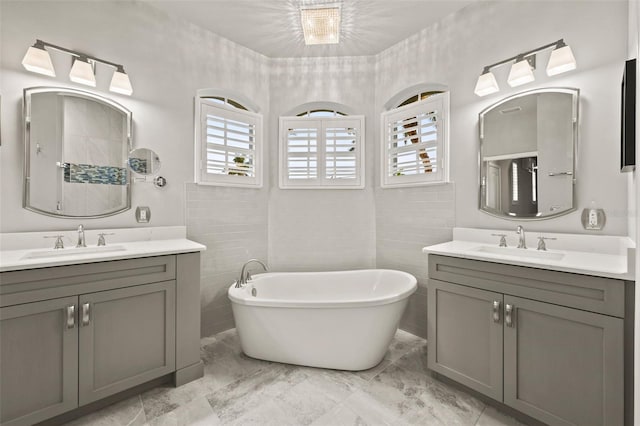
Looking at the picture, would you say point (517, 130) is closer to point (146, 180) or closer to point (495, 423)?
point (495, 423)

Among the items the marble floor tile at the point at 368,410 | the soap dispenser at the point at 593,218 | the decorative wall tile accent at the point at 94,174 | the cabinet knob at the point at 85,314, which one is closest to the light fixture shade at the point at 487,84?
the soap dispenser at the point at 593,218

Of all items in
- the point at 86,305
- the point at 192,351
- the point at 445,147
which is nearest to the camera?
the point at 86,305

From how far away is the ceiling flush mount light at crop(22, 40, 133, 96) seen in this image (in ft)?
5.88

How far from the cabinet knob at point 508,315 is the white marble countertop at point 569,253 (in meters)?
0.24

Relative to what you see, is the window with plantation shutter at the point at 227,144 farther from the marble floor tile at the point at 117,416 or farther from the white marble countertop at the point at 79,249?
the marble floor tile at the point at 117,416

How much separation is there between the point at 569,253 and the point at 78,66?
A: 11.0 feet

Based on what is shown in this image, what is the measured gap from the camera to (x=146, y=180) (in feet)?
7.61

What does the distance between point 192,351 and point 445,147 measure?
253cm

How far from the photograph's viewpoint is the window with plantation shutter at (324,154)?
308 cm

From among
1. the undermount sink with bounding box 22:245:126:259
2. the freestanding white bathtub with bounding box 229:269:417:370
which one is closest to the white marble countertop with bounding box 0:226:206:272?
the undermount sink with bounding box 22:245:126:259

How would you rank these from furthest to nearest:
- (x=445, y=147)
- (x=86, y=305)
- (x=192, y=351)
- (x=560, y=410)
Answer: (x=445, y=147), (x=192, y=351), (x=86, y=305), (x=560, y=410)

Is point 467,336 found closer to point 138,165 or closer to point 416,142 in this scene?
point 416,142

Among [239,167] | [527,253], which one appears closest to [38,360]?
[239,167]

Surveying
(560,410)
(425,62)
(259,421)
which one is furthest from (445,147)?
(259,421)
